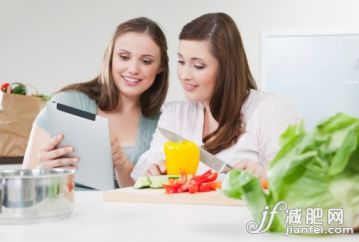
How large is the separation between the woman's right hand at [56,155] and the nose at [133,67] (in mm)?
531

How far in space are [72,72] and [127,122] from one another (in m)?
1.69

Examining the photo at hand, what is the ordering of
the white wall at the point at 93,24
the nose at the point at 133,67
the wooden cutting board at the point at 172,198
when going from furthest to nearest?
the white wall at the point at 93,24 → the nose at the point at 133,67 → the wooden cutting board at the point at 172,198

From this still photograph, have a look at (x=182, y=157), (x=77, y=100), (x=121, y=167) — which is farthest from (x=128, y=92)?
(x=182, y=157)

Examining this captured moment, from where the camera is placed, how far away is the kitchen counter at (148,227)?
2.13ft

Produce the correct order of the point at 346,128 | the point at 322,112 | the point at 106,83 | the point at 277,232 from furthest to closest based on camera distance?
the point at 322,112 < the point at 106,83 < the point at 277,232 < the point at 346,128

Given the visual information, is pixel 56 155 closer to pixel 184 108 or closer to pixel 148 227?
pixel 184 108

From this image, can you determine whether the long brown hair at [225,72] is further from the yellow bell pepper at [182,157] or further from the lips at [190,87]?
the yellow bell pepper at [182,157]

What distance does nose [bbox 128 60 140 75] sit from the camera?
1.96 metres

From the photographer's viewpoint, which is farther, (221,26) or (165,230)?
(221,26)

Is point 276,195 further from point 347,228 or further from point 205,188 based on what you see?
point 205,188

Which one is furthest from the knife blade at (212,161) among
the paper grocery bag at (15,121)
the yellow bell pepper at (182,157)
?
the paper grocery bag at (15,121)

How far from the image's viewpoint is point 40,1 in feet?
12.2

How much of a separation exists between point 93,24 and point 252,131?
2.15m

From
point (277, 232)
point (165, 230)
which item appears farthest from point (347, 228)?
point (165, 230)
